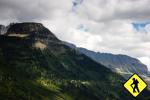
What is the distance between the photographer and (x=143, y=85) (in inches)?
555

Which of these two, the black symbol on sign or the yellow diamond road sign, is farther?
the black symbol on sign

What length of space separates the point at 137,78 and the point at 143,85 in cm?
40

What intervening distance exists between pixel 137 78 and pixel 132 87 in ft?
1.68

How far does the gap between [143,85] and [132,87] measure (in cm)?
58

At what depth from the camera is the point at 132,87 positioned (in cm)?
1450

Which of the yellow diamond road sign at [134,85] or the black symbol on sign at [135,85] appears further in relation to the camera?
the black symbol on sign at [135,85]

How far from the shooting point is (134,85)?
14570 mm

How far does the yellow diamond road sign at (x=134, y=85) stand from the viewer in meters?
14.2

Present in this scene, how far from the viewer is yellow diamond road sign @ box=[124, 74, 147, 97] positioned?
1424 cm

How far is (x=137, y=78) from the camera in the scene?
1427 centimetres
